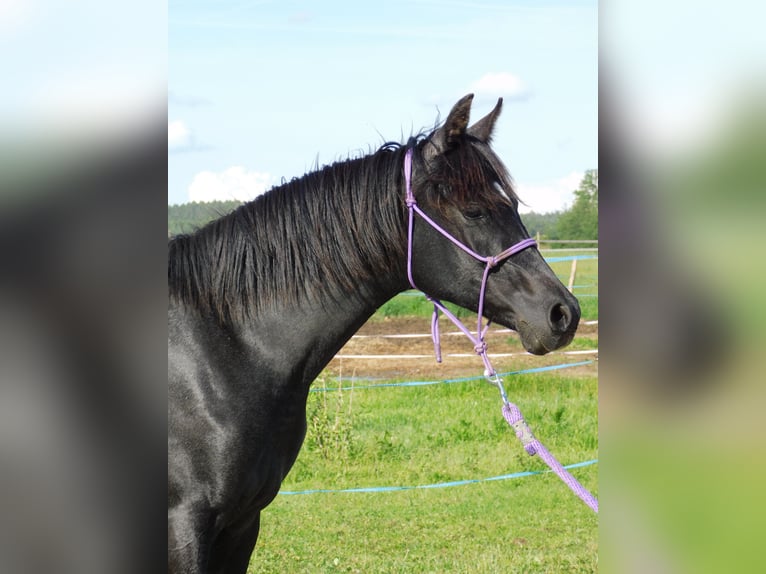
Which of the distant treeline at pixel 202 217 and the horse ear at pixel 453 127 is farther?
the distant treeline at pixel 202 217

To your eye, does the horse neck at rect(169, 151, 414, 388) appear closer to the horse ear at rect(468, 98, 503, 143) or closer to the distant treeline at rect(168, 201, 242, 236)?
the distant treeline at rect(168, 201, 242, 236)

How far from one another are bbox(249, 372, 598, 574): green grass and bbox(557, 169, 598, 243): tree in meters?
29.9

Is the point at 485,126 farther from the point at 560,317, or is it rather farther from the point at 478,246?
the point at 560,317

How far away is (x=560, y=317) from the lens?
258 centimetres

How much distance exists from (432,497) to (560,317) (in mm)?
3877

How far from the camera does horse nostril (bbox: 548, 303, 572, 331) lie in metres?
2.55

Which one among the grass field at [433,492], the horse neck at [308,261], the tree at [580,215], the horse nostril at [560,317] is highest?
the tree at [580,215]

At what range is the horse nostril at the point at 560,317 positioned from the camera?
2.55 m

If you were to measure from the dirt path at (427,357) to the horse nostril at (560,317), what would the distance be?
8248mm
